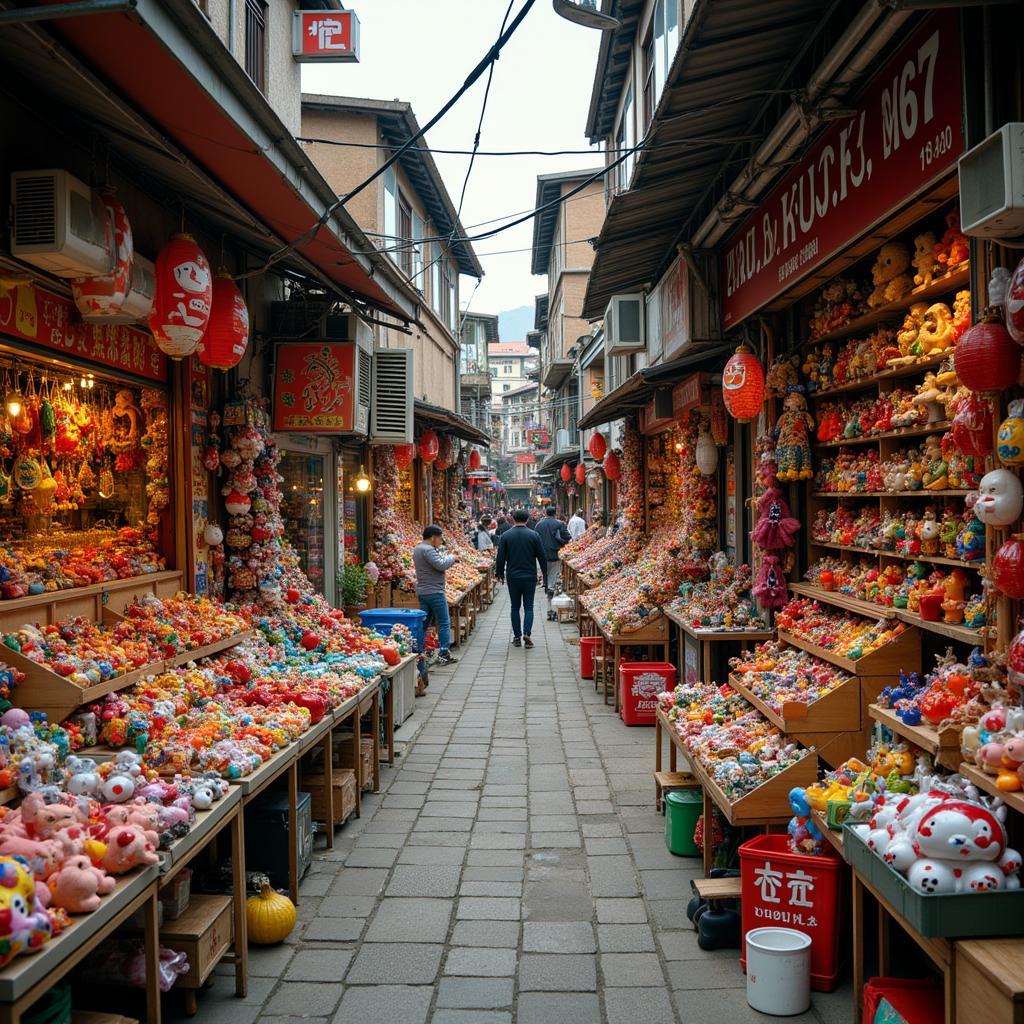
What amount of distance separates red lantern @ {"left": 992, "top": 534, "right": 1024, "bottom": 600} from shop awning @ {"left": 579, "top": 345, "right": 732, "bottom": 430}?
525 cm

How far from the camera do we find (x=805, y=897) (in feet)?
13.7

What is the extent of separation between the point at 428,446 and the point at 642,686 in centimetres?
1000

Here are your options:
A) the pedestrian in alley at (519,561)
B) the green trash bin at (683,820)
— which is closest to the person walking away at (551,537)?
the pedestrian in alley at (519,561)

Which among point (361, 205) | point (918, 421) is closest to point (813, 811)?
point (918, 421)

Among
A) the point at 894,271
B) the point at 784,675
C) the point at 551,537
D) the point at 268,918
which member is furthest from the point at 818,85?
the point at 551,537

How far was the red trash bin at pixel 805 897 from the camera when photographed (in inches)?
163

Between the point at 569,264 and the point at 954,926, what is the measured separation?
29581mm

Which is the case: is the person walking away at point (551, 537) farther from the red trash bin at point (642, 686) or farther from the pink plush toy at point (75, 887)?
the pink plush toy at point (75, 887)

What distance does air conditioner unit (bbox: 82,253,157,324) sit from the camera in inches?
204

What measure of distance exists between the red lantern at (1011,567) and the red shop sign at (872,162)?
1.54 meters

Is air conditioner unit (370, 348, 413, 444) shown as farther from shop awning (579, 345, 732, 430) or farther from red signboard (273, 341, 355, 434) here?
shop awning (579, 345, 732, 430)

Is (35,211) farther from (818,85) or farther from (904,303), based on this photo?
(904,303)

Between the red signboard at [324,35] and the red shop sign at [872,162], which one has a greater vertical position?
the red signboard at [324,35]

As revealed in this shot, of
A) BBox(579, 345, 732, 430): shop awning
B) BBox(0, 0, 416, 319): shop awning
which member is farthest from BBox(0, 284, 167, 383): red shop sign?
BBox(579, 345, 732, 430): shop awning
